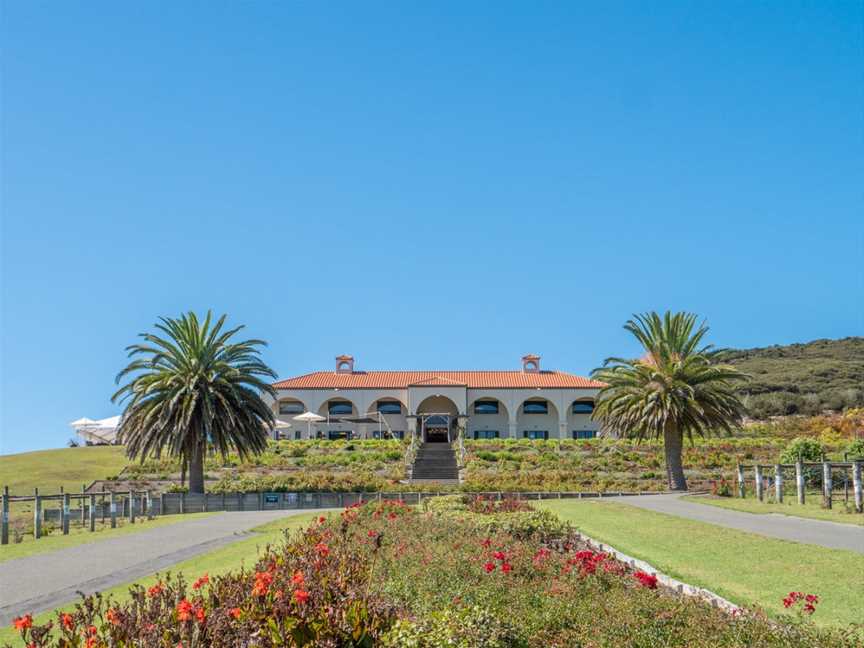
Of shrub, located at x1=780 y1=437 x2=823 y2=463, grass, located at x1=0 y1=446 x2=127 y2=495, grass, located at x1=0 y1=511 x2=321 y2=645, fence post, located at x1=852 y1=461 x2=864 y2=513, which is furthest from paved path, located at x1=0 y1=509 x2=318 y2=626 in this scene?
shrub, located at x1=780 y1=437 x2=823 y2=463

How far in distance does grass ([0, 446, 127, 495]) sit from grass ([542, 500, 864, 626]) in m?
31.3

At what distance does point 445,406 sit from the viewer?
240ft

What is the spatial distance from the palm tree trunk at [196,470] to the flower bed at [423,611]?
85.4ft

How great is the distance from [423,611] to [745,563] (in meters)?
7.37

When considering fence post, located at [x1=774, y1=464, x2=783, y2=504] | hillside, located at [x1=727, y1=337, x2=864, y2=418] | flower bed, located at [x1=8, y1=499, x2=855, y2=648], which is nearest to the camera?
flower bed, located at [x1=8, y1=499, x2=855, y2=648]

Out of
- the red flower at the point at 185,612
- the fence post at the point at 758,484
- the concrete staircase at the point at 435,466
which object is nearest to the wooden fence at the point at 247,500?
the fence post at the point at 758,484

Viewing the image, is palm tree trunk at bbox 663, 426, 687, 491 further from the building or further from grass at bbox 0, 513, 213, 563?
the building

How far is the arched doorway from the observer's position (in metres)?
69.5

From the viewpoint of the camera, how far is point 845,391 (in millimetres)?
94812

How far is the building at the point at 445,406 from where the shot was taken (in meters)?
70.2

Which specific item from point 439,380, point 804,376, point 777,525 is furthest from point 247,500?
point 804,376

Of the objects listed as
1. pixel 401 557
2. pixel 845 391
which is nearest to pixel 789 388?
pixel 845 391

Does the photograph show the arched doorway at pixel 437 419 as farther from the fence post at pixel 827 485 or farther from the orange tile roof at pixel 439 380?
the fence post at pixel 827 485

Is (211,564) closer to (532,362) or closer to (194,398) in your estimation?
(194,398)
